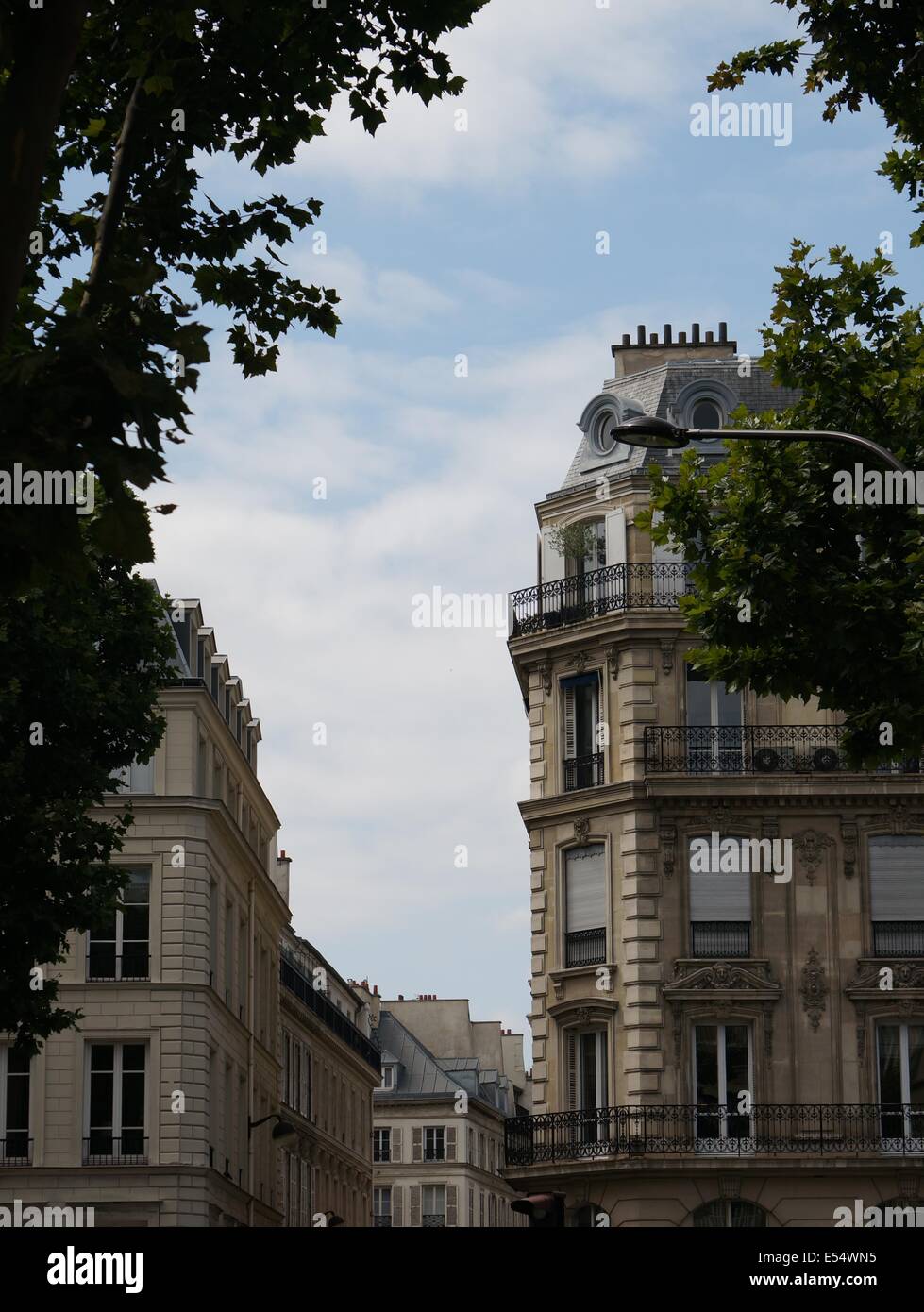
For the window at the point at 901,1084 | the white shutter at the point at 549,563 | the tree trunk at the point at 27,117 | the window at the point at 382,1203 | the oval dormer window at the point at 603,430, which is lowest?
the window at the point at 382,1203

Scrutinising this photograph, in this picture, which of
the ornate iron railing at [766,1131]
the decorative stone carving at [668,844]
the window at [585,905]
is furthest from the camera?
the window at [585,905]

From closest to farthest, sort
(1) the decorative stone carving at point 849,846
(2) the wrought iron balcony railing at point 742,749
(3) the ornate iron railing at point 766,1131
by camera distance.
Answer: (3) the ornate iron railing at point 766,1131, (1) the decorative stone carving at point 849,846, (2) the wrought iron balcony railing at point 742,749

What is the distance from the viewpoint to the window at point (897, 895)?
41.8 meters

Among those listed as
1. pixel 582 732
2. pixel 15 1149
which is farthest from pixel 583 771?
pixel 15 1149

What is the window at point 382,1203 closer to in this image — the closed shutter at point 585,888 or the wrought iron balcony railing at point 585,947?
the closed shutter at point 585,888

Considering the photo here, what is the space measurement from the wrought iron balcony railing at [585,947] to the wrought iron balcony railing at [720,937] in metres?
1.95

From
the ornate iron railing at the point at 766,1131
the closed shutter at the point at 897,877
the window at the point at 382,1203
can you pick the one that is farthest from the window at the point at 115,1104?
the window at the point at 382,1203

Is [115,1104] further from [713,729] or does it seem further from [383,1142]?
[383,1142]

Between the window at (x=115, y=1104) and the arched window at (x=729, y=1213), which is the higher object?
the window at (x=115, y=1104)

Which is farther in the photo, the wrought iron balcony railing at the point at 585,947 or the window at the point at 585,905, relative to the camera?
the window at the point at 585,905

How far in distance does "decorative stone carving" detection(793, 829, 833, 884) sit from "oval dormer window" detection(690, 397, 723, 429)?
10167 millimetres

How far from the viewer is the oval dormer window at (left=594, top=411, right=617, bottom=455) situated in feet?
158
